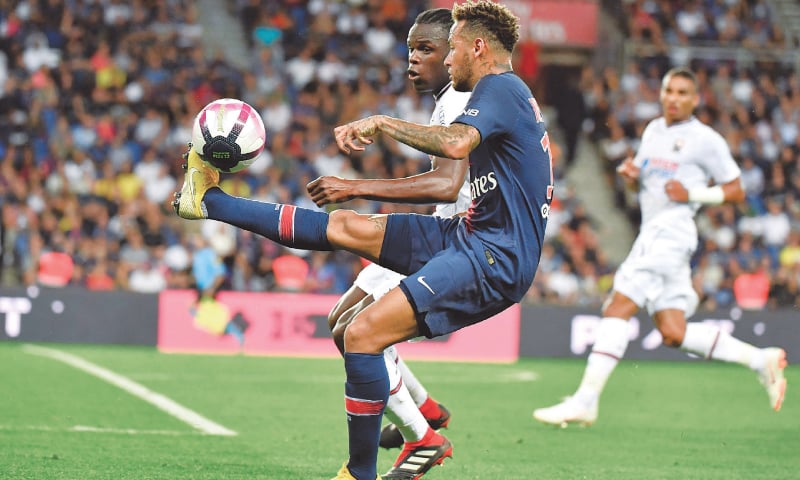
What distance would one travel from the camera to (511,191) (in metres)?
5.39

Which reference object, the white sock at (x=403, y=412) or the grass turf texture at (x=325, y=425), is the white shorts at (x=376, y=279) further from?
the grass turf texture at (x=325, y=425)

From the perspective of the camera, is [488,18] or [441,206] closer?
[488,18]

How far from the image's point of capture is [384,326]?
5.20m

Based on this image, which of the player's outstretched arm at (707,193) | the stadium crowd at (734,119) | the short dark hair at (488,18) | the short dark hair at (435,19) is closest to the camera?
the short dark hair at (488,18)

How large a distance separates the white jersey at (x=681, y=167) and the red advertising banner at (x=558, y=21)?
13139 mm

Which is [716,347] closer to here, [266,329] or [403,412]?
[403,412]

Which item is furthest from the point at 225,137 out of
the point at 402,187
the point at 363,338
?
the point at 363,338

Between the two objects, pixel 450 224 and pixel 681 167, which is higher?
pixel 681 167

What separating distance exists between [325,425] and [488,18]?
371 cm

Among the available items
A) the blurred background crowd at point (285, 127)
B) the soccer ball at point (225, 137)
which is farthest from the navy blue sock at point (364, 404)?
the blurred background crowd at point (285, 127)

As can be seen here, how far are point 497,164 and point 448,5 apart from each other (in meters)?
16.0

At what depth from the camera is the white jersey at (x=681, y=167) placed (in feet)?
29.3

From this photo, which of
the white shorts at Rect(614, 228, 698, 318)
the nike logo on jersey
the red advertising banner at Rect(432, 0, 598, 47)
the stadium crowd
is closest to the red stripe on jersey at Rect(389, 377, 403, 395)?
the nike logo on jersey

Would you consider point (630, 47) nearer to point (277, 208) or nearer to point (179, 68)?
point (179, 68)
